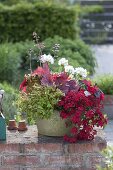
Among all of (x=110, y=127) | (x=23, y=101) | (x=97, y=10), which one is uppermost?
→ (x=97, y=10)

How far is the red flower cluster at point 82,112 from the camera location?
14.6 feet

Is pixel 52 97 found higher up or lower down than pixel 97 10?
lower down

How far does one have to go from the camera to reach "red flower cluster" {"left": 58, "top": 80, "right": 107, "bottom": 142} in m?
4.46

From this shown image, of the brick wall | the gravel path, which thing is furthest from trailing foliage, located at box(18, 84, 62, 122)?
the gravel path

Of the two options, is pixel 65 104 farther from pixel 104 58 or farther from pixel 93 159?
pixel 104 58

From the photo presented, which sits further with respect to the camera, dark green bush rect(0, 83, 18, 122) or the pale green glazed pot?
dark green bush rect(0, 83, 18, 122)

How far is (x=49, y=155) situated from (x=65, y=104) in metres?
0.43

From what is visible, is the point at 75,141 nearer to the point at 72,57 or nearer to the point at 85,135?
the point at 85,135

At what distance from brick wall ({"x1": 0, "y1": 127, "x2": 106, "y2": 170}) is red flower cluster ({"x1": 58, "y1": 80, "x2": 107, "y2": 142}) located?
89 mm

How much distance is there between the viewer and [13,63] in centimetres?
908

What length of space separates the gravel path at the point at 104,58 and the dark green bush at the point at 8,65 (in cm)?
187

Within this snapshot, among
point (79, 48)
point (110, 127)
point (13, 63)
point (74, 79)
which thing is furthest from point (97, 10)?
point (74, 79)

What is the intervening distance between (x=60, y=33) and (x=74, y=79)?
7.19 metres

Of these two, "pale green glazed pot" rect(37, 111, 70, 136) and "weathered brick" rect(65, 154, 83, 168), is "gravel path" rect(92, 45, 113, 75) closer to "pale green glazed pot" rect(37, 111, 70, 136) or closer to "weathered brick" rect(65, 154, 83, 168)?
"pale green glazed pot" rect(37, 111, 70, 136)
